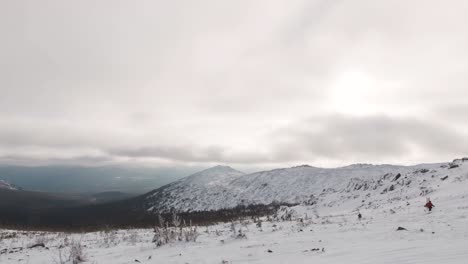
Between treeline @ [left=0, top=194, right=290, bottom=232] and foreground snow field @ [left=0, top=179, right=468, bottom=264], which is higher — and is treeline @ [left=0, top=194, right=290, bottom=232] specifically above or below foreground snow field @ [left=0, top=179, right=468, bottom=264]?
below

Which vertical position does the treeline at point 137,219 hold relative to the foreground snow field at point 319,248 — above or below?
below

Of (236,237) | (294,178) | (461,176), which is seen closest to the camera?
(236,237)

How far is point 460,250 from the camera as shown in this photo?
24.2ft

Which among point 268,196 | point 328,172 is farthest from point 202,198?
point 328,172

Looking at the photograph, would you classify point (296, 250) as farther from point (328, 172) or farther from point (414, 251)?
point (328, 172)

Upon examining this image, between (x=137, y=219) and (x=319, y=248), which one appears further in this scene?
(x=137, y=219)

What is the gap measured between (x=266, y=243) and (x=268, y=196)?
410 ft

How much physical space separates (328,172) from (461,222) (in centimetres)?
13060

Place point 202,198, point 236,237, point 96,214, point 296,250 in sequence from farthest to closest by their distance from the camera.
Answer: point 96,214 < point 202,198 < point 236,237 < point 296,250

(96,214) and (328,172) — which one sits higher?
(328,172)

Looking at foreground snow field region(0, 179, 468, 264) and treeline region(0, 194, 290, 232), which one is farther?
treeline region(0, 194, 290, 232)

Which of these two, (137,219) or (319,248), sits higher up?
(319,248)

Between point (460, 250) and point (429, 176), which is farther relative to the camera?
point (429, 176)

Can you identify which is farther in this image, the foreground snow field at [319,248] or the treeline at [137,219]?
the treeline at [137,219]
